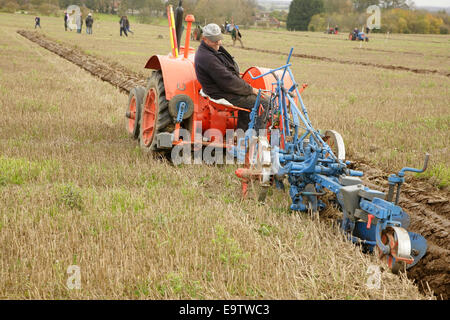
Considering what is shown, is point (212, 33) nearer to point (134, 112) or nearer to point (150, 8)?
point (134, 112)

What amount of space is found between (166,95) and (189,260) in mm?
2913

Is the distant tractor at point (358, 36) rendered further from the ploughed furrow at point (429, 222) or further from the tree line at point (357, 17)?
the ploughed furrow at point (429, 222)

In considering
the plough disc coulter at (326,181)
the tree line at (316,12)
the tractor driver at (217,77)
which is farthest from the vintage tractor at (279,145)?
the tree line at (316,12)

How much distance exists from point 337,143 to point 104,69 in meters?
12.7

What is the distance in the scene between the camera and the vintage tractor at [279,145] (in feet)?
11.4

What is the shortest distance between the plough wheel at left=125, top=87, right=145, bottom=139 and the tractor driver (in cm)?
160

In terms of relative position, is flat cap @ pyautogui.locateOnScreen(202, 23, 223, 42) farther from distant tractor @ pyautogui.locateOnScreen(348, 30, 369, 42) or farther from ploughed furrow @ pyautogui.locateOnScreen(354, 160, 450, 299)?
distant tractor @ pyautogui.locateOnScreen(348, 30, 369, 42)

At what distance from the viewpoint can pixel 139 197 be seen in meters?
4.51

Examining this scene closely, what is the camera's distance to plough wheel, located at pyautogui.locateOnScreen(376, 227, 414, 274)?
3150 millimetres

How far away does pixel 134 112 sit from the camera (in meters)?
7.43

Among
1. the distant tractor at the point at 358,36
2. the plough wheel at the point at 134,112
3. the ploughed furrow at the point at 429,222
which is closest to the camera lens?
the ploughed furrow at the point at 429,222

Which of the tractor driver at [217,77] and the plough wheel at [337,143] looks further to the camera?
the tractor driver at [217,77]

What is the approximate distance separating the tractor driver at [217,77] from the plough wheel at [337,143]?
934 millimetres
